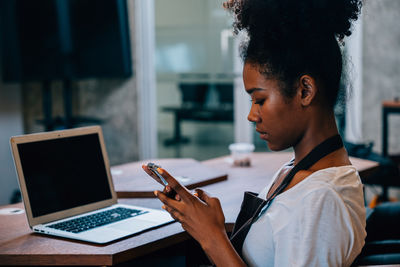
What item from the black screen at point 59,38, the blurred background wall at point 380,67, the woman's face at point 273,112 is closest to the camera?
the woman's face at point 273,112

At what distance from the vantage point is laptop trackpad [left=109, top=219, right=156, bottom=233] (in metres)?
1.36

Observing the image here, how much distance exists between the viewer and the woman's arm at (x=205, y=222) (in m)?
1.06

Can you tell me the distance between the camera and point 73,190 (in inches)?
59.2

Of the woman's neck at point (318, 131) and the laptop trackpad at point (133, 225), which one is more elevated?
the woman's neck at point (318, 131)

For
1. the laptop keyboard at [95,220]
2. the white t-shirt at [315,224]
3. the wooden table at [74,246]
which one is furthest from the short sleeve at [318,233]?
the laptop keyboard at [95,220]

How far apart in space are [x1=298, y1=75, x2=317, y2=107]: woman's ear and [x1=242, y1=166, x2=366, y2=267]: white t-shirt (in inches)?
5.8

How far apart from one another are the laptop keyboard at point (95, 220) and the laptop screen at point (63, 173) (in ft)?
0.20

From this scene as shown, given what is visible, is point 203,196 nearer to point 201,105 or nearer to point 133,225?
point 133,225

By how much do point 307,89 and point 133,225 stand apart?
66cm

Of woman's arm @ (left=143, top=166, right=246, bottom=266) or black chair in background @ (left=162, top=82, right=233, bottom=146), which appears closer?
woman's arm @ (left=143, top=166, right=246, bottom=266)

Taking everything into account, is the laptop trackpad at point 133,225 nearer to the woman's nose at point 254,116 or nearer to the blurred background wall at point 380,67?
the woman's nose at point 254,116

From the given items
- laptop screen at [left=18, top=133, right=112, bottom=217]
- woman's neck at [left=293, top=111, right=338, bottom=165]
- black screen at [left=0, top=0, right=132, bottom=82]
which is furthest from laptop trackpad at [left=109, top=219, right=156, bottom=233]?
black screen at [left=0, top=0, right=132, bottom=82]

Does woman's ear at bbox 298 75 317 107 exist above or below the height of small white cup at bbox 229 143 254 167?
above

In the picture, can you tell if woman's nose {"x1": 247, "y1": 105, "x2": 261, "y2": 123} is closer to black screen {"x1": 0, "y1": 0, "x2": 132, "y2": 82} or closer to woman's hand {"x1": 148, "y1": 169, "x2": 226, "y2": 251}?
woman's hand {"x1": 148, "y1": 169, "x2": 226, "y2": 251}
